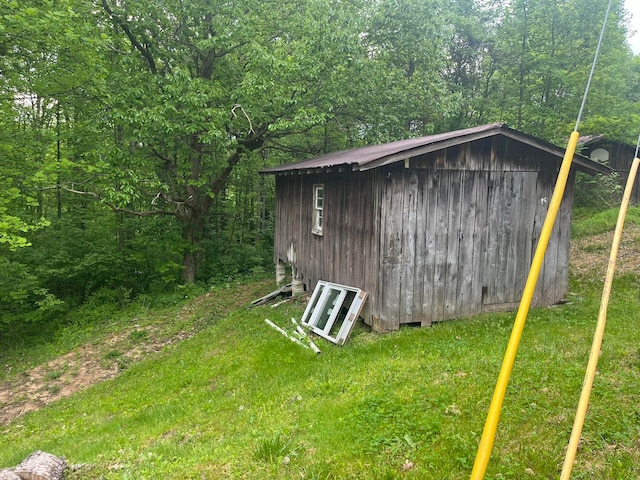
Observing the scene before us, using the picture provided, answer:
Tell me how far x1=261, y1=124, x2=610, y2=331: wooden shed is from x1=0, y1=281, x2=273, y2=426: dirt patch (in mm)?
4972

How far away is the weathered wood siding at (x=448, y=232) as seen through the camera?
25.2 ft

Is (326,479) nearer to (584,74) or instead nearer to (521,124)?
(584,74)

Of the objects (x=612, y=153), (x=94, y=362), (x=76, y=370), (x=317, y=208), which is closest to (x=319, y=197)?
(x=317, y=208)

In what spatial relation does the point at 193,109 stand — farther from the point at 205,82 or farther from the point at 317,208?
the point at 317,208

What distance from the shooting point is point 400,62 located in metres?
19.8

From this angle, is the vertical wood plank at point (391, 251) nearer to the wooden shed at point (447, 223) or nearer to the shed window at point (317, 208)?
the wooden shed at point (447, 223)

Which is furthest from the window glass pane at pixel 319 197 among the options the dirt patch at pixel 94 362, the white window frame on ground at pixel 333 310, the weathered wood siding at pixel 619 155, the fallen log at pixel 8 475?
the weathered wood siding at pixel 619 155

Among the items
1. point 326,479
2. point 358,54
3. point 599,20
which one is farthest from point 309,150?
point 599,20

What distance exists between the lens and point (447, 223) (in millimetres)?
8039

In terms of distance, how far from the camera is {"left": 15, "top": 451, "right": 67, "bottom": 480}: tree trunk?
396 cm

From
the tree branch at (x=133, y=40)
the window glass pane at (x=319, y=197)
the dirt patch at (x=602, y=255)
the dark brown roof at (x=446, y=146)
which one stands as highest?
the tree branch at (x=133, y=40)

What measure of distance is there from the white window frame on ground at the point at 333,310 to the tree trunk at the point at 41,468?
4398 millimetres

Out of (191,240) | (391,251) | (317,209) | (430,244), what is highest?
(317,209)

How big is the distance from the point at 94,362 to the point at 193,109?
22.3 ft
